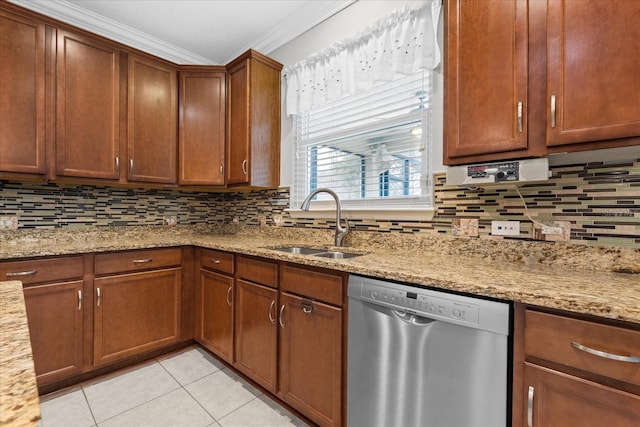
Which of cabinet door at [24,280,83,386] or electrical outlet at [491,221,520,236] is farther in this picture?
cabinet door at [24,280,83,386]

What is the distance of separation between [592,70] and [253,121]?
208 cm

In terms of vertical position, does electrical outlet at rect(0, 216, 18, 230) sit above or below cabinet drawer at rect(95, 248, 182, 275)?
above

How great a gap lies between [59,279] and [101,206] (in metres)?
0.84

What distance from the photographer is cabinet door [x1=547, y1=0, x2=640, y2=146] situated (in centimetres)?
102

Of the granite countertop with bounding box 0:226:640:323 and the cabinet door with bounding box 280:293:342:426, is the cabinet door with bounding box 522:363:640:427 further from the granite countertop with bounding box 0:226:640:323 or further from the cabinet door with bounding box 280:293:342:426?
the cabinet door with bounding box 280:293:342:426

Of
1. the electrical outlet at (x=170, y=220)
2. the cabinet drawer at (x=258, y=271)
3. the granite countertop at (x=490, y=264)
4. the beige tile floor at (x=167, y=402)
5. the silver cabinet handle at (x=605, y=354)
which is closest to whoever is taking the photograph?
the silver cabinet handle at (x=605, y=354)

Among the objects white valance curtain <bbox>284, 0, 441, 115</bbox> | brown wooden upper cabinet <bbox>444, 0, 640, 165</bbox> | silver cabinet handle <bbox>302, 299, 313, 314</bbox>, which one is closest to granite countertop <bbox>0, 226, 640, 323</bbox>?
silver cabinet handle <bbox>302, 299, 313, 314</bbox>

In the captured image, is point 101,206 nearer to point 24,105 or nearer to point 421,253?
point 24,105

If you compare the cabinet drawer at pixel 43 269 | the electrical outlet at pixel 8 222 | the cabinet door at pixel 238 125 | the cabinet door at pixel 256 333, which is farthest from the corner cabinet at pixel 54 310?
the cabinet door at pixel 238 125

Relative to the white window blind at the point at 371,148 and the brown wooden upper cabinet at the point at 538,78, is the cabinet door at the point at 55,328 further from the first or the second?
the brown wooden upper cabinet at the point at 538,78

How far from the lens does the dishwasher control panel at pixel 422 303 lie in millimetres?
1029

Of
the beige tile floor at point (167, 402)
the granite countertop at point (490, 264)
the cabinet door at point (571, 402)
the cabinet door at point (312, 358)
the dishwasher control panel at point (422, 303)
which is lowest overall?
the beige tile floor at point (167, 402)

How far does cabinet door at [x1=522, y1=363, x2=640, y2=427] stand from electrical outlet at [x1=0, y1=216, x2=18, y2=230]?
3.03m

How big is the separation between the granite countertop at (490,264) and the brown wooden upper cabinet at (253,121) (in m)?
0.67
